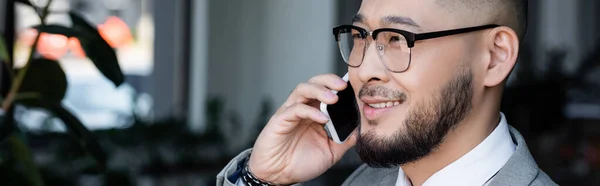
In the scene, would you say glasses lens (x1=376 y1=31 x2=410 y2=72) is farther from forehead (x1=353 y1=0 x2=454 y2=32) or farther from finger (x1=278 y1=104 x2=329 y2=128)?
finger (x1=278 y1=104 x2=329 y2=128)

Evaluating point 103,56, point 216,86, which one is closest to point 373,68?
point 103,56

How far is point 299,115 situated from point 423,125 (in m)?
0.30

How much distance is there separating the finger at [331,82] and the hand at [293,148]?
1.7 inches

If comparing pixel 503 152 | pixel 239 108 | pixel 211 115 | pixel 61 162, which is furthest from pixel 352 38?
pixel 239 108

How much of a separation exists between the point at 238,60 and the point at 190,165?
0.96 metres

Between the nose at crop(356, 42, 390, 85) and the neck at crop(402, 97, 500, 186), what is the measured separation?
15 centimetres

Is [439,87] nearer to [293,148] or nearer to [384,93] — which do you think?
[384,93]

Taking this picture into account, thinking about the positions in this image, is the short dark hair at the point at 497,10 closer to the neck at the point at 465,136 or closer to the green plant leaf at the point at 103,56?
the neck at the point at 465,136

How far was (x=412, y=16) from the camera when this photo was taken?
1.38 meters

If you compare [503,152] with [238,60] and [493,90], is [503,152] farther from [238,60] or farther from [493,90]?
[238,60]

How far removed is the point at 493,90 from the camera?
143 cm

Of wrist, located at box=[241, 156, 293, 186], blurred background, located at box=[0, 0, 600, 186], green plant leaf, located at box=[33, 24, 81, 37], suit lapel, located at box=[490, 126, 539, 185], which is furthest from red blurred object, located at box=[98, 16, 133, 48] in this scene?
suit lapel, located at box=[490, 126, 539, 185]

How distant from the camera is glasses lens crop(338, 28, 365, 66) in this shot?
1437 mm

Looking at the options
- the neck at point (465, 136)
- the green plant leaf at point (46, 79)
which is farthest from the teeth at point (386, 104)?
the green plant leaf at point (46, 79)
